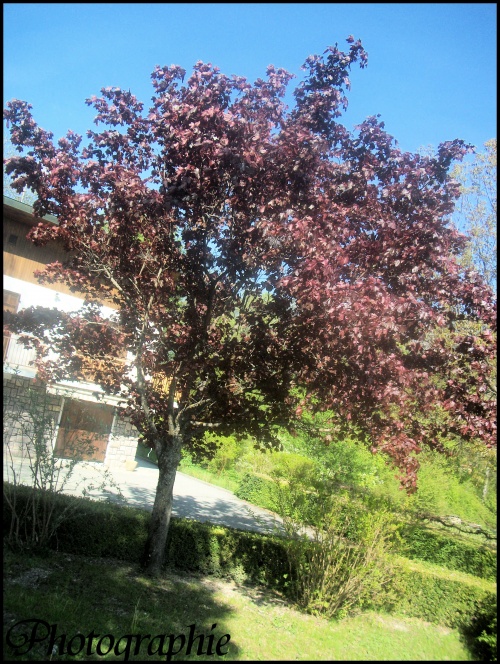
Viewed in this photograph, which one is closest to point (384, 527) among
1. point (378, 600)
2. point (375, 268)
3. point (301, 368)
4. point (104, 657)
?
point (378, 600)

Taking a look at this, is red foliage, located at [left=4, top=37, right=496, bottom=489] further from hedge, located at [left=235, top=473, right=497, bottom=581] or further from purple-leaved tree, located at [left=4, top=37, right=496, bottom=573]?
hedge, located at [left=235, top=473, right=497, bottom=581]

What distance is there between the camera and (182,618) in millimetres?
4359

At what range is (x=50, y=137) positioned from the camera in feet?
16.1

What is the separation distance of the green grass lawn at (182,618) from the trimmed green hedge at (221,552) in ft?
1.04

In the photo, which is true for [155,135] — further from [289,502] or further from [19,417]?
[289,502]

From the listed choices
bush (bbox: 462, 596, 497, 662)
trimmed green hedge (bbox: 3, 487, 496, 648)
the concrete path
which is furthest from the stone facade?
bush (bbox: 462, 596, 497, 662)

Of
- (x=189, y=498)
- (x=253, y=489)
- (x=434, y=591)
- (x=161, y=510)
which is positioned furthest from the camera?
(x=253, y=489)

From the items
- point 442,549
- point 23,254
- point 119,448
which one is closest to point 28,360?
point 23,254

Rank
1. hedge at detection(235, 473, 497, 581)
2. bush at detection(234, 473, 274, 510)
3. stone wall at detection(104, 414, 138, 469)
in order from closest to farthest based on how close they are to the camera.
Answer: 1. hedge at detection(235, 473, 497, 581)
2. bush at detection(234, 473, 274, 510)
3. stone wall at detection(104, 414, 138, 469)

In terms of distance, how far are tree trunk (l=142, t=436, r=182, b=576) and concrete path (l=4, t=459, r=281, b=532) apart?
3523 mm

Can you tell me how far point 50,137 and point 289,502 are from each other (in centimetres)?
529

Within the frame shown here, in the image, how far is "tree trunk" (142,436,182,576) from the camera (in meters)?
5.84

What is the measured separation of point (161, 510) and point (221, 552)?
1.83 m

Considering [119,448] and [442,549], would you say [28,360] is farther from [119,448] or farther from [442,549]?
[119,448]
